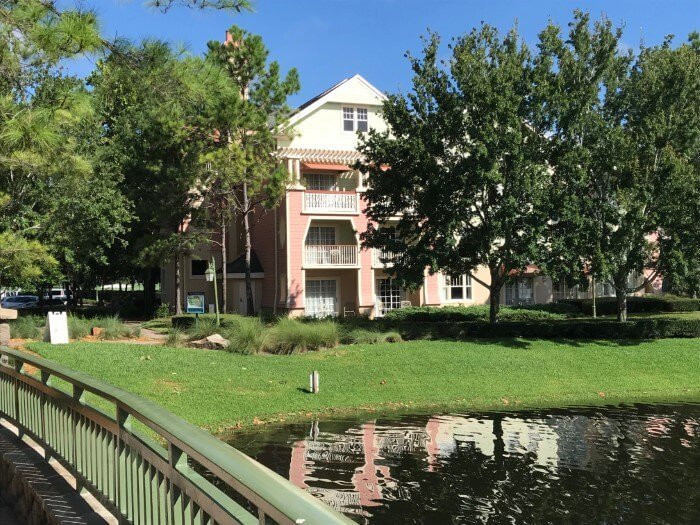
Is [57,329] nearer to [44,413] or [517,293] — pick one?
[44,413]

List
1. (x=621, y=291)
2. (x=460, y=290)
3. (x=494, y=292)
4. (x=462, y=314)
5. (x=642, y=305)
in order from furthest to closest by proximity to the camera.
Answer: (x=460, y=290) → (x=642, y=305) → (x=462, y=314) → (x=494, y=292) → (x=621, y=291)

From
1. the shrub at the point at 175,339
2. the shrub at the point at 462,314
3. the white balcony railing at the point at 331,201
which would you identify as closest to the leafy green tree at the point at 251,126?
the white balcony railing at the point at 331,201

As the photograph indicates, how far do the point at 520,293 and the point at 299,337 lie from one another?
22.0 metres

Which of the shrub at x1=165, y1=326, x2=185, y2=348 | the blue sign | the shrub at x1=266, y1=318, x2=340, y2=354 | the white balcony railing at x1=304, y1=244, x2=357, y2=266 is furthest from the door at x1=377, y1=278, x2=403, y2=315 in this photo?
the shrub at x1=165, y1=326, x2=185, y2=348

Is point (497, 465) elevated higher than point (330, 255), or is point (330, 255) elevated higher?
point (330, 255)

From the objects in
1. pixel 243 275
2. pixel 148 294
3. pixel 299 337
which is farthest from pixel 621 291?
pixel 148 294

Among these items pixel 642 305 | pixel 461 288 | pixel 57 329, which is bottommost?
pixel 642 305

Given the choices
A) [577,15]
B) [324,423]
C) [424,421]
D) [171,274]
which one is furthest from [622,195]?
[171,274]

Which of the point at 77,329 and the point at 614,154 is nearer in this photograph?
the point at 77,329

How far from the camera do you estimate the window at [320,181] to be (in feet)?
113

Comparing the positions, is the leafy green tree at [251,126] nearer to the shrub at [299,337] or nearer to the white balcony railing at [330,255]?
the white balcony railing at [330,255]

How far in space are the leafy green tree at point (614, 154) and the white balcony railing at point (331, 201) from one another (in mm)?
12108

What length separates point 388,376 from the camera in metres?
16.8

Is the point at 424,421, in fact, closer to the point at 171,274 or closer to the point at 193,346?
the point at 193,346
